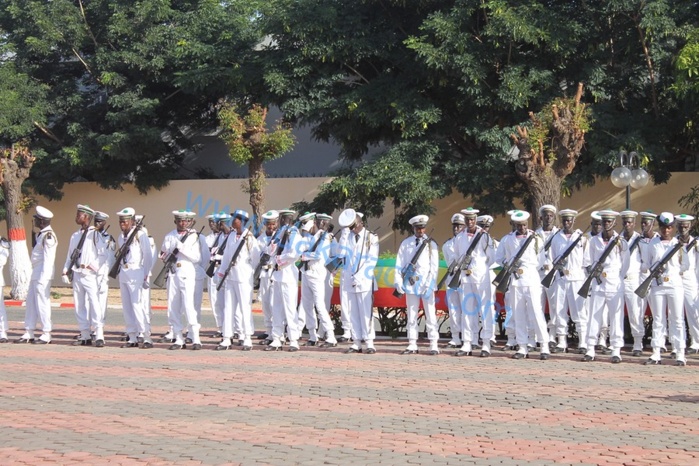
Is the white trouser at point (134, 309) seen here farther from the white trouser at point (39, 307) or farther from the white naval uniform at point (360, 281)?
the white naval uniform at point (360, 281)

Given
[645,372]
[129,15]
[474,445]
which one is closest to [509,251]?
[645,372]

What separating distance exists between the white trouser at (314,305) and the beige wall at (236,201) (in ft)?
37.4

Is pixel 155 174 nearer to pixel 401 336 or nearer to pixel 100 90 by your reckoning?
pixel 100 90

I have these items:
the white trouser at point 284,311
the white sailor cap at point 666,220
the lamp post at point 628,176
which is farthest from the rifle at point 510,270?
the lamp post at point 628,176

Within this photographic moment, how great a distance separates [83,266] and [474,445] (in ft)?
30.1

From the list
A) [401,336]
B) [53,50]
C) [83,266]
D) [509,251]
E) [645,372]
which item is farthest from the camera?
[53,50]

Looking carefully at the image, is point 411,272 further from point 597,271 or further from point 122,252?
point 122,252

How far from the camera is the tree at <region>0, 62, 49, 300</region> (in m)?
25.7

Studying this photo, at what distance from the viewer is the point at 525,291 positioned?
14.8m

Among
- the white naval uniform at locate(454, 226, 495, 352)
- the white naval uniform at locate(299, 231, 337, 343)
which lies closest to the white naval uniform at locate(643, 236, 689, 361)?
the white naval uniform at locate(454, 226, 495, 352)

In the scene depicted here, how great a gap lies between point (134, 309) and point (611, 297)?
6928 millimetres

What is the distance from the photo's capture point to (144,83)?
96.0ft

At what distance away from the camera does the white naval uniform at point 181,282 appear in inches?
613

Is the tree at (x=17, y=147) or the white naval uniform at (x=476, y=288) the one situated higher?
the tree at (x=17, y=147)
